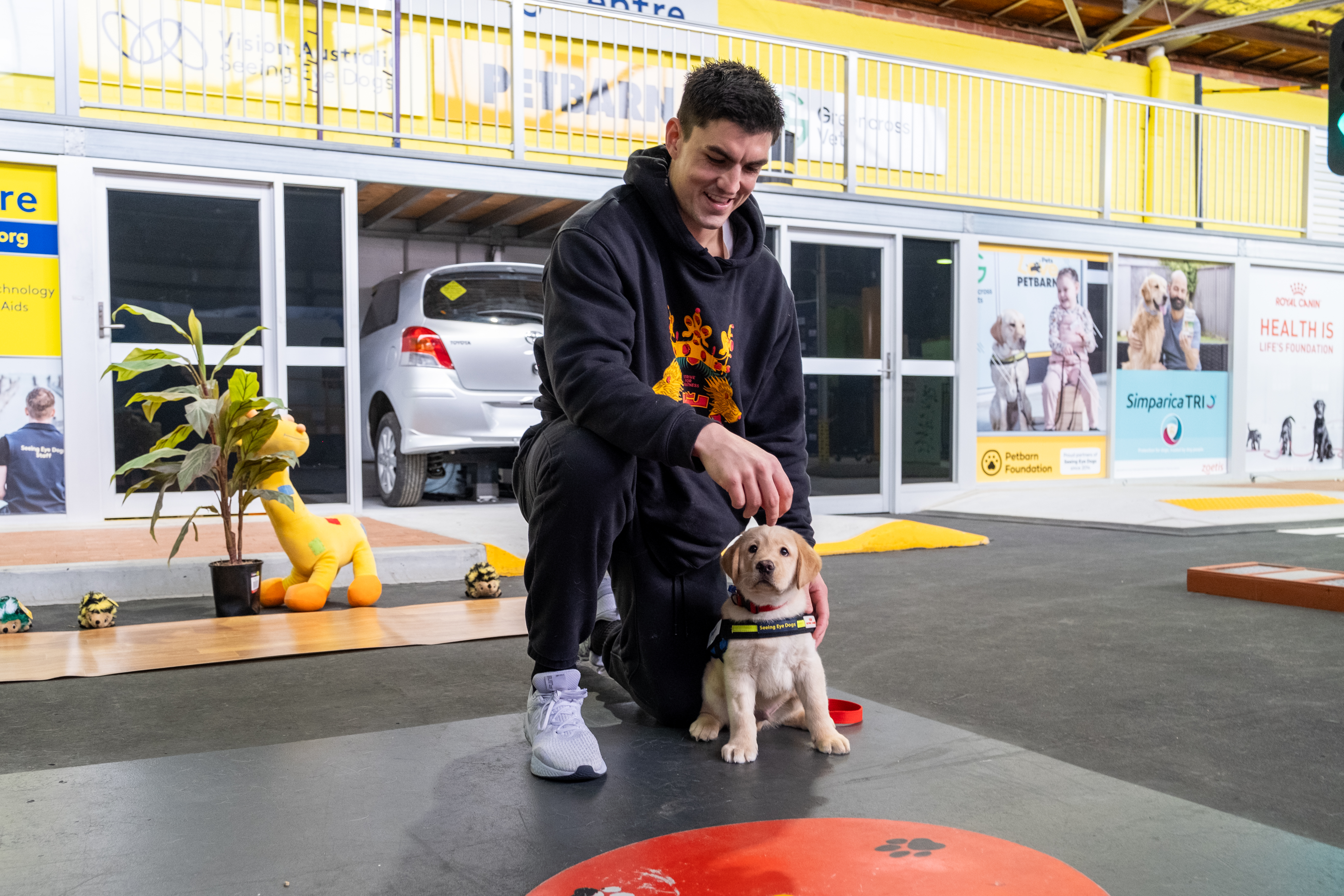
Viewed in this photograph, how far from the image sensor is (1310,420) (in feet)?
33.4

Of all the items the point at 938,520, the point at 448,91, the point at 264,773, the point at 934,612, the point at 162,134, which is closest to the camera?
the point at 264,773

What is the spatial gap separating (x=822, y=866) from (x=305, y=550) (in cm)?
297

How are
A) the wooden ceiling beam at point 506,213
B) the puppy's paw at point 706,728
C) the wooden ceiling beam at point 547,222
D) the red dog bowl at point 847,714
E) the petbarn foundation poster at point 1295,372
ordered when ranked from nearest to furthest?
the puppy's paw at point 706,728 → the red dog bowl at point 847,714 → the wooden ceiling beam at point 506,213 → the wooden ceiling beam at point 547,222 → the petbarn foundation poster at point 1295,372

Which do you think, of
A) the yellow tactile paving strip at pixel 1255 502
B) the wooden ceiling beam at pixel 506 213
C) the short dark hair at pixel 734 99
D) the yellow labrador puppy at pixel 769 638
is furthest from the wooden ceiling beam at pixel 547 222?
the yellow labrador puppy at pixel 769 638

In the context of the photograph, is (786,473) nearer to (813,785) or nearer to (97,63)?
(813,785)

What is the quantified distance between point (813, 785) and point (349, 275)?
4.95 m

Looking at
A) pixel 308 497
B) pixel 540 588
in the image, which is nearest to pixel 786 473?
pixel 540 588

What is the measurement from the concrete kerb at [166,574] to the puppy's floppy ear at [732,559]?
8.98 feet

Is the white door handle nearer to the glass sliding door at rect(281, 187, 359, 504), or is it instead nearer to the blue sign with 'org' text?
the glass sliding door at rect(281, 187, 359, 504)

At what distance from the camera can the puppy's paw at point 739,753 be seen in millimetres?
1924

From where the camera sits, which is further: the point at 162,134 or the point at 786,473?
the point at 162,134

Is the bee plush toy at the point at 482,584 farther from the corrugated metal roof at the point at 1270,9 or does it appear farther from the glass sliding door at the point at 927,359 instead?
the corrugated metal roof at the point at 1270,9

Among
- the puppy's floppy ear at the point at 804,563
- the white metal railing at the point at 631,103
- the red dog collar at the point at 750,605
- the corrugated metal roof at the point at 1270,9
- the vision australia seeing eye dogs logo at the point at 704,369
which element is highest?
the corrugated metal roof at the point at 1270,9

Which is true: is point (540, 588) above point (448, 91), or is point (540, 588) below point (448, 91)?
below
